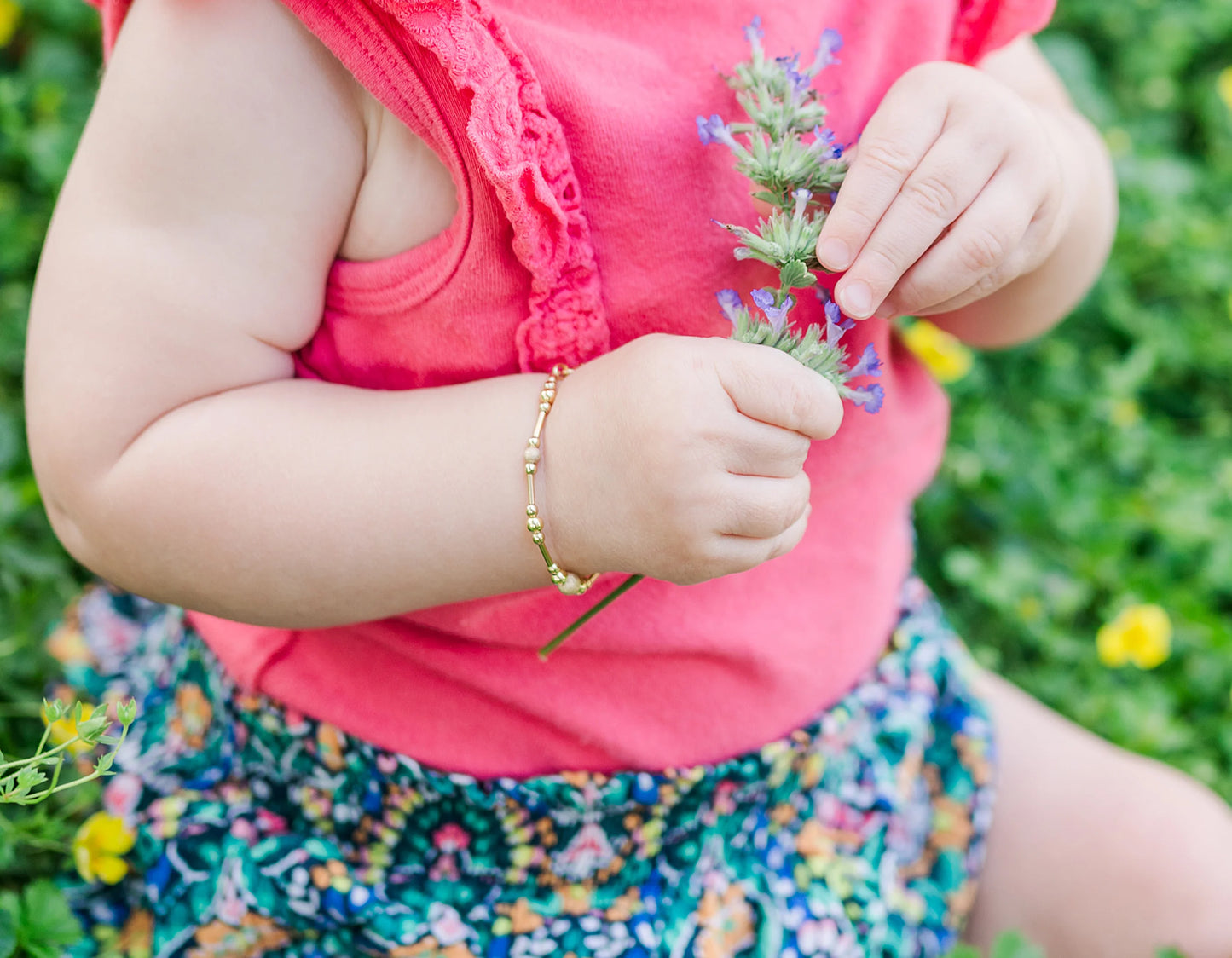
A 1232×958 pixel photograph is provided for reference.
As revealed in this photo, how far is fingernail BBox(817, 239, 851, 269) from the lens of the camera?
0.69 m

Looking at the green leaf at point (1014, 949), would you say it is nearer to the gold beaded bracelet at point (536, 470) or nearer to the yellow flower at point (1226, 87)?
the gold beaded bracelet at point (536, 470)

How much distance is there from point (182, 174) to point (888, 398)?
636 millimetres

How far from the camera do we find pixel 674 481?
2.30 feet

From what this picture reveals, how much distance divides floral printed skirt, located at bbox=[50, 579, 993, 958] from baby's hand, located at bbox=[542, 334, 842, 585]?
0.30m

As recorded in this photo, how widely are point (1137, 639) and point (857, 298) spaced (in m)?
1.00

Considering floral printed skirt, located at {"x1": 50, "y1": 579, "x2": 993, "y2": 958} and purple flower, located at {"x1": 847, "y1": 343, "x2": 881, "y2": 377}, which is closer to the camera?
purple flower, located at {"x1": 847, "y1": 343, "x2": 881, "y2": 377}

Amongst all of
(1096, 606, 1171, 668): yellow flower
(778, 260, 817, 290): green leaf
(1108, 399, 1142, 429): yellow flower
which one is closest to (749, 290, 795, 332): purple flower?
(778, 260, 817, 290): green leaf

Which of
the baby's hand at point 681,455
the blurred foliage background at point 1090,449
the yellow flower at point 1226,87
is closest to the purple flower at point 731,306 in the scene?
the baby's hand at point 681,455

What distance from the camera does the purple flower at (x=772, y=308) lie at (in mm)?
664

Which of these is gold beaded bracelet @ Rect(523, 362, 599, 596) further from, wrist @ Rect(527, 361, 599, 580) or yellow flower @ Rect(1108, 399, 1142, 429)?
yellow flower @ Rect(1108, 399, 1142, 429)

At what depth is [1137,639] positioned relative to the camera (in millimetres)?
1460

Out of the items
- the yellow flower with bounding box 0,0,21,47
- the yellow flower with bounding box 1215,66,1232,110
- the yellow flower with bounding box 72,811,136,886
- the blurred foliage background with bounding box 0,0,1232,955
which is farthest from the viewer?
the yellow flower with bounding box 1215,66,1232,110

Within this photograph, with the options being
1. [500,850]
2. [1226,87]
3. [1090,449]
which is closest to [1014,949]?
[500,850]

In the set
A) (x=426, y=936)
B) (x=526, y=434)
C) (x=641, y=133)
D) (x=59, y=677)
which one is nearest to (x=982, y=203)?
(x=641, y=133)
